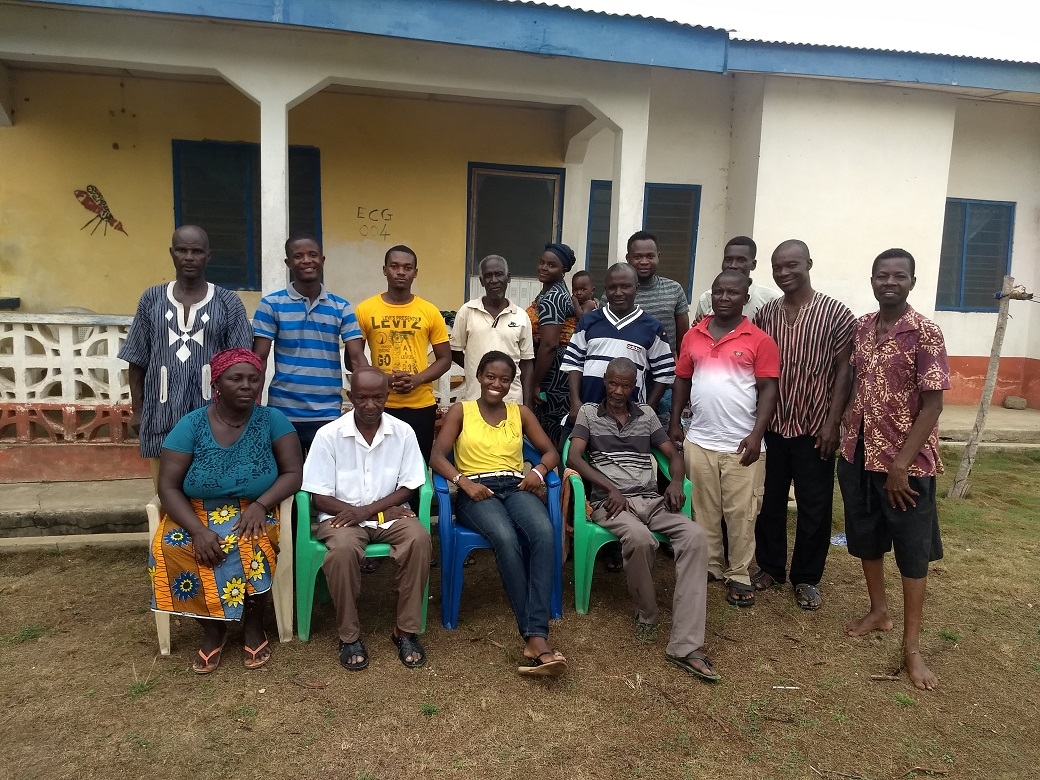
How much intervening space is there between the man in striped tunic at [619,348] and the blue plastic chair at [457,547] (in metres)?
0.61

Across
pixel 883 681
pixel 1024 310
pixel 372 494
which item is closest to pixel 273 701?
pixel 372 494

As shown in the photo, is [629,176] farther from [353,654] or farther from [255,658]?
[255,658]

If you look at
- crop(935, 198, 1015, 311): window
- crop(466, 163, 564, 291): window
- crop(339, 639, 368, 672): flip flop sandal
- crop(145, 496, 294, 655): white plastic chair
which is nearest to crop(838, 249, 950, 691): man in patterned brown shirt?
crop(339, 639, 368, 672): flip flop sandal

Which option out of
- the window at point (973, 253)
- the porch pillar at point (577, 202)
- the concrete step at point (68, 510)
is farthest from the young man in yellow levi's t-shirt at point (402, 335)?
the window at point (973, 253)

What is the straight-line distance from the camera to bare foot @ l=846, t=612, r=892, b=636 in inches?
136

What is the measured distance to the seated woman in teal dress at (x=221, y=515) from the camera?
117 inches

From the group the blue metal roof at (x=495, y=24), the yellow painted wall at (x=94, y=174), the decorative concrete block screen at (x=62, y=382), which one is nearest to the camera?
the blue metal roof at (x=495, y=24)

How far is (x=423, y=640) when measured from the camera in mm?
3311

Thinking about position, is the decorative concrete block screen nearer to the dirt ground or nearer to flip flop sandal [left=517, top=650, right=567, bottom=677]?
the dirt ground

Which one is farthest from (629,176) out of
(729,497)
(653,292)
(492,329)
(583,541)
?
(583,541)

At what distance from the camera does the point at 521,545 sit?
3365 mm

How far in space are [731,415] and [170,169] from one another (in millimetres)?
5834

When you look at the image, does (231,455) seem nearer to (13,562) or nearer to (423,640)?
(423,640)

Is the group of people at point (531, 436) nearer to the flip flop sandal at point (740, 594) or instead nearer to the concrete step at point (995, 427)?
the flip flop sandal at point (740, 594)
